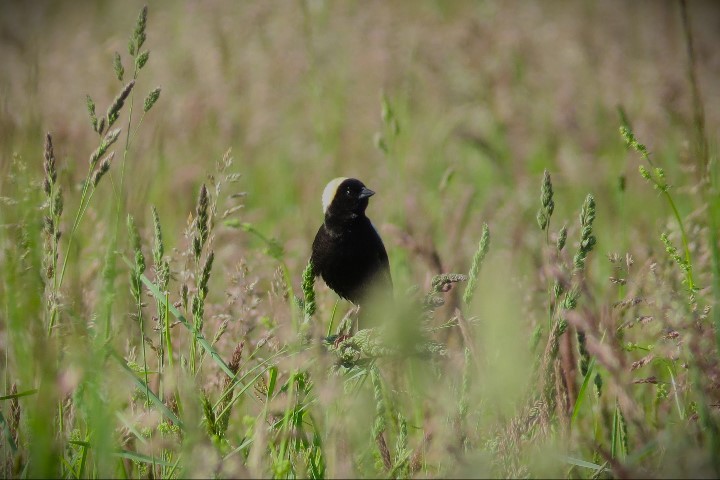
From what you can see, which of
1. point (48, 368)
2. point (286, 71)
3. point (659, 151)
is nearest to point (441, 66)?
point (286, 71)

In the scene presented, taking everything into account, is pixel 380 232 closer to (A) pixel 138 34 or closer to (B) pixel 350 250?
(B) pixel 350 250

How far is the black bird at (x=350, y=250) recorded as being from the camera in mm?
3502

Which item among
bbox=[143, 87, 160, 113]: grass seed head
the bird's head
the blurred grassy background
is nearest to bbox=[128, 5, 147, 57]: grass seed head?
bbox=[143, 87, 160, 113]: grass seed head

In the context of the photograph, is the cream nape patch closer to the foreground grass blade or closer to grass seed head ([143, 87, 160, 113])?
grass seed head ([143, 87, 160, 113])

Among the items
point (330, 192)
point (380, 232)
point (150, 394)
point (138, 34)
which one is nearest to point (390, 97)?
point (380, 232)

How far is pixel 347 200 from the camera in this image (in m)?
3.74

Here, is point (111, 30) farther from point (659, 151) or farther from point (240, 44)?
point (659, 151)

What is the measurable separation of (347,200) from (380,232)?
0.55 meters

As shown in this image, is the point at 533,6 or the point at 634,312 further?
the point at 533,6

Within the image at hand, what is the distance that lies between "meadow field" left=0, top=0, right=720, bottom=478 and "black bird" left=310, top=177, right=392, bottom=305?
13 cm

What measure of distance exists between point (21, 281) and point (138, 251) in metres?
0.26


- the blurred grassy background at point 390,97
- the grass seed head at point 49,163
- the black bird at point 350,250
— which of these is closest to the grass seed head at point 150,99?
the grass seed head at point 49,163

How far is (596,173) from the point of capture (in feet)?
15.8

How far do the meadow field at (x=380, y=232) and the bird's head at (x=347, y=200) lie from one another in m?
0.19
